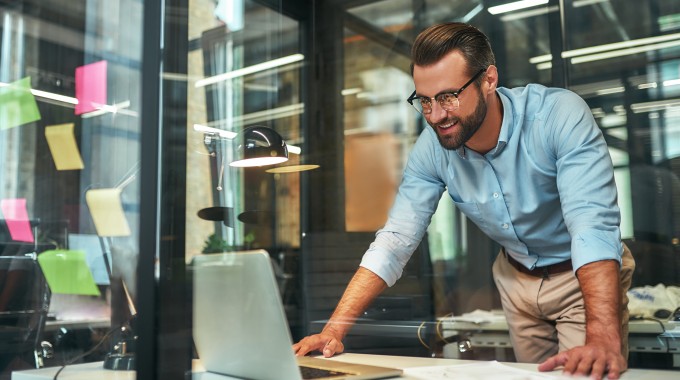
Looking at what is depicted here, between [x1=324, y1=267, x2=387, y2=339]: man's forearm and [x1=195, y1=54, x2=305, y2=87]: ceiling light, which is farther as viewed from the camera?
[x1=324, y1=267, x2=387, y2=339]: man's forearm

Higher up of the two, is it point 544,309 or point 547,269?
point 547,269

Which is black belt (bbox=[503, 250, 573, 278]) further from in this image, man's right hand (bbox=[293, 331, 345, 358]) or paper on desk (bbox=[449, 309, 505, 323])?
paper on desk (bbox=[449, 309, 505, 323])

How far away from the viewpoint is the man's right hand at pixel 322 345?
137 centimetres

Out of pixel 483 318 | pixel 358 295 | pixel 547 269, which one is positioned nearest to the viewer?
pixel 358 295

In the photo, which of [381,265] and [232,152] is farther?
[381,265]

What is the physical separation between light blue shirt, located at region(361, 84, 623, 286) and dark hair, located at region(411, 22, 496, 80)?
13cm

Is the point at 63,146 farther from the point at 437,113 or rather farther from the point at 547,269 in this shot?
the point at 547,269

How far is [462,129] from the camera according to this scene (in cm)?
150

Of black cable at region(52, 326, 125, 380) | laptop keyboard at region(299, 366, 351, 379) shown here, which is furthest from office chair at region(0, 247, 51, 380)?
laptop keyboard at region(299, 366, 351, 379)

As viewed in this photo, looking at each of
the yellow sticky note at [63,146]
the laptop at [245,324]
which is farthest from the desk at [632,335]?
the yellow sticky note at [63,146]

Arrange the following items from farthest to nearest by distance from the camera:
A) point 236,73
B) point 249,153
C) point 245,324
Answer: point 236,73
point 249,153
point 245,324

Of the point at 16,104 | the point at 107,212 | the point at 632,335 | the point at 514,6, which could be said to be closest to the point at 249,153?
the point at 107,212

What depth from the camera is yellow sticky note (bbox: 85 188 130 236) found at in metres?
1.38

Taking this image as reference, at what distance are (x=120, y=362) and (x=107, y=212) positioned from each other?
1.30ft
